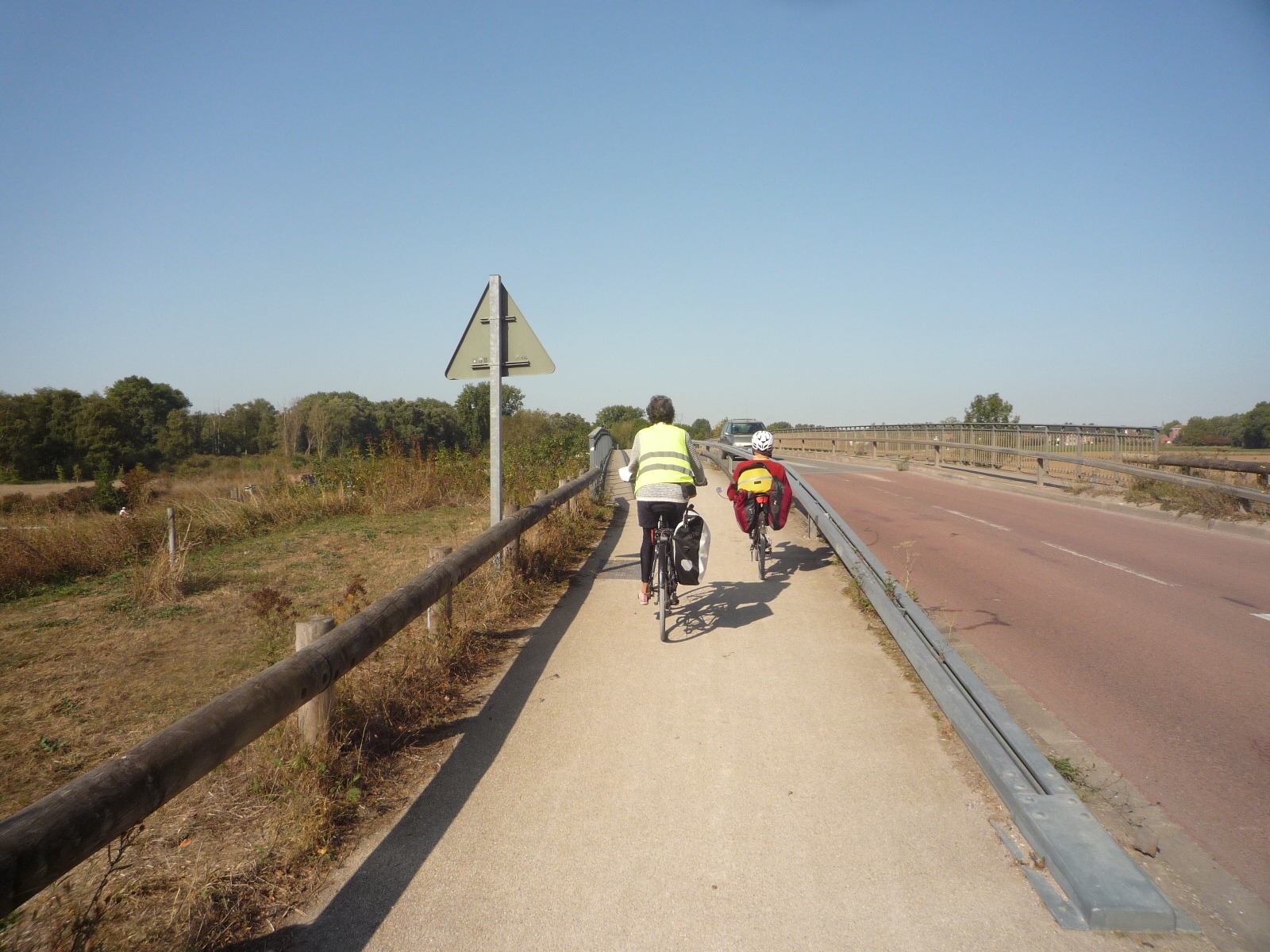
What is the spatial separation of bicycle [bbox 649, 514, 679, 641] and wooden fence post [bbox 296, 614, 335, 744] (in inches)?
127

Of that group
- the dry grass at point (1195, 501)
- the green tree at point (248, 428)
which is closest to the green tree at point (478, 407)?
the green tree at point (248, 428)

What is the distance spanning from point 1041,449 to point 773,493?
53.8 ft

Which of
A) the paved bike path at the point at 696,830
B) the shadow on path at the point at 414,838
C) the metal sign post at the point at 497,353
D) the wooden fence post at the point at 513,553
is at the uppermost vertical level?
the metal sign post at the point at 497,353

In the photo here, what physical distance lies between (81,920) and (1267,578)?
37.7 ft

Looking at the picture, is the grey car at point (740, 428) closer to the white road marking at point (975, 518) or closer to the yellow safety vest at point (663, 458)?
the white road marking at point (975, 518)

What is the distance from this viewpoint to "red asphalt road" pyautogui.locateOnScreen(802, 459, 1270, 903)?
13.5 ft

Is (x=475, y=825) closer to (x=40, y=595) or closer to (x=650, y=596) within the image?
(x=650, y=596)

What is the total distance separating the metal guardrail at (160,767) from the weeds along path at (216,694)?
18.0 inches

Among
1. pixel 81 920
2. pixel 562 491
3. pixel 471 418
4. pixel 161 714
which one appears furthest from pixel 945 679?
pixel 471 418

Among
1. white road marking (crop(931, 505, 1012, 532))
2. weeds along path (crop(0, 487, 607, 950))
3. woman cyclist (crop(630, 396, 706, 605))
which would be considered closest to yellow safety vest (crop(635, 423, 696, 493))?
woman cyclist (crop(630, 396, 706, 605))

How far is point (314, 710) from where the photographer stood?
4.15 m

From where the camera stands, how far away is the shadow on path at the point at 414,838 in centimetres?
295

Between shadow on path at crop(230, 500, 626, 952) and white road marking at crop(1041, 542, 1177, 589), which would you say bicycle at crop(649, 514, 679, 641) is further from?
white road marking at crop(1041, 542, 1177, 589)

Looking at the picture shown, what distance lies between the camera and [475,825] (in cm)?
378
